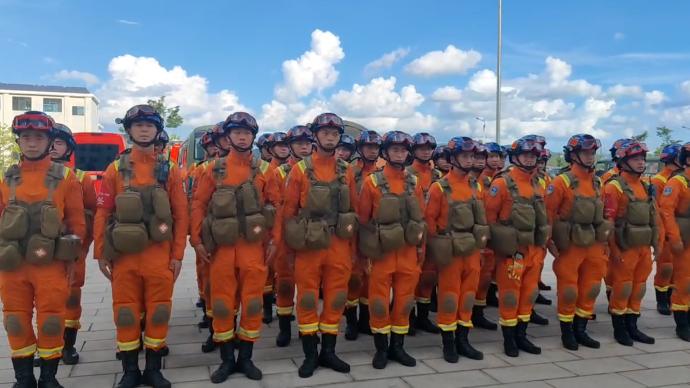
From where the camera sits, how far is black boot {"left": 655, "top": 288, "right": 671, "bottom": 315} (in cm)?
714

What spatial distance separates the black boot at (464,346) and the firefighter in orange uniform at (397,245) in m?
0.58

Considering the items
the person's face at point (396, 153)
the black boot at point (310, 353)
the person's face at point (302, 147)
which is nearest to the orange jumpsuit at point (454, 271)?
the person's face at point (396, 153)

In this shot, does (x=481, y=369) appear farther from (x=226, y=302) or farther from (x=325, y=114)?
(x=325, y=114)

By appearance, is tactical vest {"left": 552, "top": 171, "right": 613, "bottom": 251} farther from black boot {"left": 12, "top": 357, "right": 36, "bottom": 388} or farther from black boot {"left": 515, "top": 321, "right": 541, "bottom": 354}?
black boot {"left": 12, "top": 357, "right": 36, "bottom": 388}

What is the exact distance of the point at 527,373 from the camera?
4977 mm

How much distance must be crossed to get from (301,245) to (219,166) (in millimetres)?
1043


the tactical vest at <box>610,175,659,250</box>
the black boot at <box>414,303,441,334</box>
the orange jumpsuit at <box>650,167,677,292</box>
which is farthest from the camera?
the orange jumpsuit at <box>650,167,677,292</box>

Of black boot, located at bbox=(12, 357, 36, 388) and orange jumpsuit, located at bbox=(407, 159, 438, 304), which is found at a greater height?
orange jumpsuit, located at bbox=(407, 159, 438, 304)

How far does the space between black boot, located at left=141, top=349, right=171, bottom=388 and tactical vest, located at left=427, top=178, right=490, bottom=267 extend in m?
2.71

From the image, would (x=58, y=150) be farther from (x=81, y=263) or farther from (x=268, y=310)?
(x=268, y=310)

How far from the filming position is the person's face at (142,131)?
4.54 meters

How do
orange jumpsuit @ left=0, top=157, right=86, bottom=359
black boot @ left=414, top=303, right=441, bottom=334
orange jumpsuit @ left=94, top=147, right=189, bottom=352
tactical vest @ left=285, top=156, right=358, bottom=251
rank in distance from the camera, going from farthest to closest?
black boot @ left=414, top=303, right=441, bottom=334
tactical vest @ left=285, top=156, right=358, bottom=251
orange jumpsuit @ left=94, top=147, right=189, bottom=352
orange jumpsuit @ left=0, top=157, right=86, bottom=359

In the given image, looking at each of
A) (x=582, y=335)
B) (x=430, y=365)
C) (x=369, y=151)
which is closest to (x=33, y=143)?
(x=369, y=151)

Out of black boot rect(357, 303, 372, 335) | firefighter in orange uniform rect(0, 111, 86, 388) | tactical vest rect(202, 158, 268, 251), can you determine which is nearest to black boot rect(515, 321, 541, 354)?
black boot rect(357, 303, 372, 335)
